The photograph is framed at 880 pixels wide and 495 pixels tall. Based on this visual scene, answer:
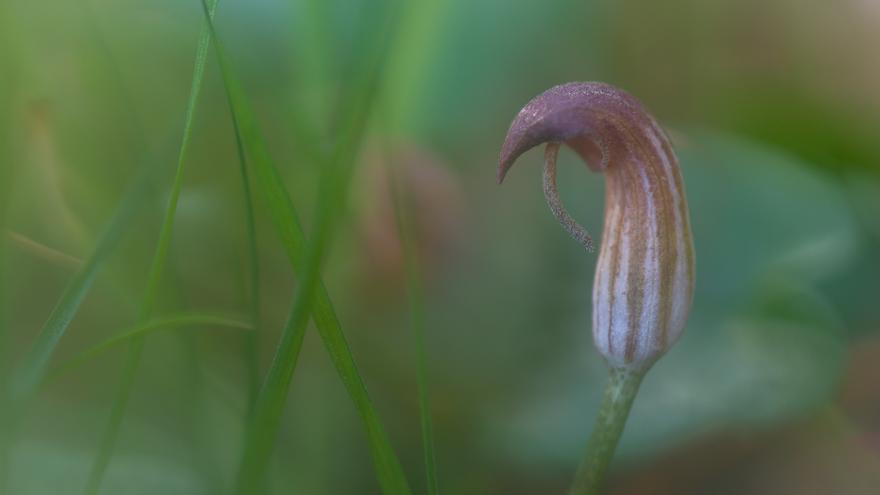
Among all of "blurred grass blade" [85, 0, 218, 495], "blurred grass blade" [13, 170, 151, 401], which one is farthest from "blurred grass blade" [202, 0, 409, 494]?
"blurred grass blade" [13, 170, 151, 401]

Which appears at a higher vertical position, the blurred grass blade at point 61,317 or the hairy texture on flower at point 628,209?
the hairy texture on flower at point 628,209

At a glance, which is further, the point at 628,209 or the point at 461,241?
the point at 461,241

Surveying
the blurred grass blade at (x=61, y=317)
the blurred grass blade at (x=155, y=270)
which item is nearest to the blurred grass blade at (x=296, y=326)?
the blurred grass blade at (x=155, y=270)

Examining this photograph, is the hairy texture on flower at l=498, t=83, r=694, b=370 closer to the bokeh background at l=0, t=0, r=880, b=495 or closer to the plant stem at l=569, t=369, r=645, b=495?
the plant stem at l=569, t=369, r=645, b=495

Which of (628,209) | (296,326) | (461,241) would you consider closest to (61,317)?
→ (296,326)

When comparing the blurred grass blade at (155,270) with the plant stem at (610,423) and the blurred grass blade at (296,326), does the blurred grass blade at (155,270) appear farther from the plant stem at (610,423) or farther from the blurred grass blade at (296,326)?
the plant stem at (610,423)

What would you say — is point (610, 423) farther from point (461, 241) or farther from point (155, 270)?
point (461, 241)
